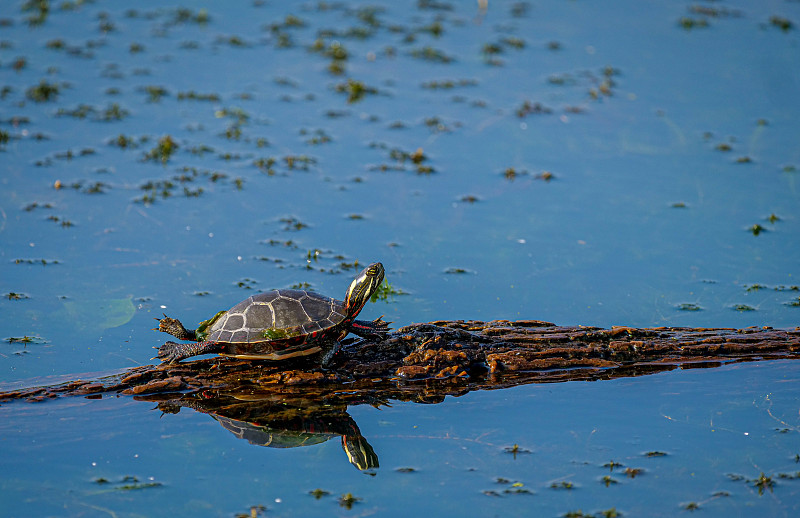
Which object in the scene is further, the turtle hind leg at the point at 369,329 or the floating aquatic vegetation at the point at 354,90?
the floating aquatic vegetation at the point at 354,90

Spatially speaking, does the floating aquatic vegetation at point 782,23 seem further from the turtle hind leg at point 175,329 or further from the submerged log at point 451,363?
the turtle hind leg at point 175,329

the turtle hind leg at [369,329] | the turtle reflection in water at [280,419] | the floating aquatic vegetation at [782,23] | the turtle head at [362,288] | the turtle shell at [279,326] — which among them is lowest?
the turtle reflection in water at [280,419]

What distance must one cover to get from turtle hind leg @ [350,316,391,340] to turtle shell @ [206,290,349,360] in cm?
9

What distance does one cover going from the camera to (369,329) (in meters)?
6.14

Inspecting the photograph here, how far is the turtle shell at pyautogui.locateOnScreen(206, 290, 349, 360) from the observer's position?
5801 mm

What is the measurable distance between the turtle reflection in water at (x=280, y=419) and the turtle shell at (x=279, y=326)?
1.05ft

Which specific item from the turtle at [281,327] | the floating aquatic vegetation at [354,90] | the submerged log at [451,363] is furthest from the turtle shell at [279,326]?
the floating aquatic vegetation at [354,90]

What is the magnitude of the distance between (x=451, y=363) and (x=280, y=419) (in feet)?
3.98

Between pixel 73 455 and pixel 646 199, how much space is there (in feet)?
19.9

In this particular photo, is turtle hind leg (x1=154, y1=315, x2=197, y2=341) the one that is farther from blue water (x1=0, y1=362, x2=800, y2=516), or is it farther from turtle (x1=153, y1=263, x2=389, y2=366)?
blue water (x1=0, y1=362, x2=800, y2=516)

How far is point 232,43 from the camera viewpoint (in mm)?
12562

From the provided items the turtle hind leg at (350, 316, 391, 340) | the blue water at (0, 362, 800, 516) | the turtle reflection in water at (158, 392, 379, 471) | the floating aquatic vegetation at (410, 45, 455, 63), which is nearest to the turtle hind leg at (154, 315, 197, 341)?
the turtle reflection in water at (158, 392, 379, 471)

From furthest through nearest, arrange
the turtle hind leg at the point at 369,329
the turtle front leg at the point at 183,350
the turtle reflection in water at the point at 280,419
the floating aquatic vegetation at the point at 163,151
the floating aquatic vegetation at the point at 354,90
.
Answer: the floating aquatic vegetation at the point at 354,90, the floating aquatic vegetation at the point at 163,151, the turtle hind leg at the point at 369,329, the turtle front leg at the point at 183,350, the turtle reflection in water at the point at 280,419

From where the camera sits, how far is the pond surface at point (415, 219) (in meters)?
5.31
